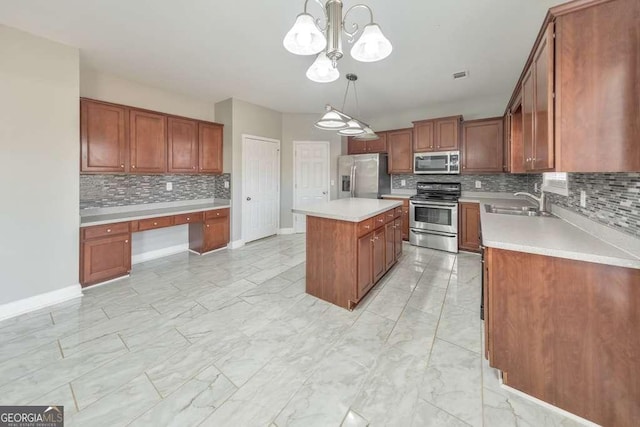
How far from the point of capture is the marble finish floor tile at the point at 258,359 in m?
1.40

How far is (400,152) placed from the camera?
517 centimetres

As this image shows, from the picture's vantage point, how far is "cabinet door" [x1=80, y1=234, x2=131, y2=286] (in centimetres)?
293

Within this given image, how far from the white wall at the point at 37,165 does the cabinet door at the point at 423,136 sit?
4932 mm

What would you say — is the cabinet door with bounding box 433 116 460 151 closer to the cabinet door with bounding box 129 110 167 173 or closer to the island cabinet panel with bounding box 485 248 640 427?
the island cabinet panel with bounding box 485 248 640 427

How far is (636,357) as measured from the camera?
1208 mm

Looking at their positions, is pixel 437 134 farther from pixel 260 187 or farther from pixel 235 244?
pixel 235 244

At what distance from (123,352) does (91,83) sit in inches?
137

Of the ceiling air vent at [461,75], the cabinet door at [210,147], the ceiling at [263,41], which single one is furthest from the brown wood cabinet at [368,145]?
the cabinet door at [210,147]

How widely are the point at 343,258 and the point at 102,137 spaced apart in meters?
3.34

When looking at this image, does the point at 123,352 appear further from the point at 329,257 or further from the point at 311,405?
the point at 329,257

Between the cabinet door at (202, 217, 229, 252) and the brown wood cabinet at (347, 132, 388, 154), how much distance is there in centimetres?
310

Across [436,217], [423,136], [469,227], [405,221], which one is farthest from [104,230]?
[469,227]

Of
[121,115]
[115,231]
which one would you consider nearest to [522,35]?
[121,115]

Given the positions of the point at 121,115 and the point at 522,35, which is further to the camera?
the point at 121,115
